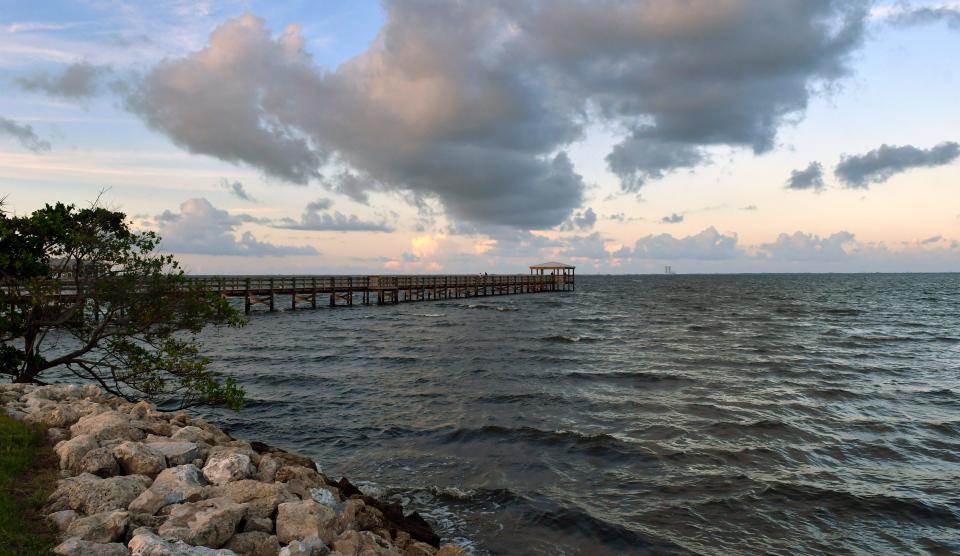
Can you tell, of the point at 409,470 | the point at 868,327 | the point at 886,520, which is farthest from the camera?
the point at 868,327

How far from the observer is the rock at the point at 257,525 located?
5.73 metres

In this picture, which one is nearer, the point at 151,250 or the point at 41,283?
the point at 41,283

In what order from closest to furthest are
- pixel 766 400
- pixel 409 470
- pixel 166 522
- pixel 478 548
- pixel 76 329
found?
pixel 166 522, pixel 478 548, pixel 409 470, pixel 76 329, pixel 766 400

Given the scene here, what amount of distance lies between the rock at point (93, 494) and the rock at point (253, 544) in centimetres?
132

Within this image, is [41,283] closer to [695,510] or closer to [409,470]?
[409,470]

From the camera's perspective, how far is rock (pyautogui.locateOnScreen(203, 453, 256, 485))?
6813 millimetres

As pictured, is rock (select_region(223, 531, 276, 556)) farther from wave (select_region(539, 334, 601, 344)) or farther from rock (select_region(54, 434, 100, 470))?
wave (select_region(539, 334, 601, 344))

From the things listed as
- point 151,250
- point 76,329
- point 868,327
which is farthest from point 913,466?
point 868,327

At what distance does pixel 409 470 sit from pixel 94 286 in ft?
25.3

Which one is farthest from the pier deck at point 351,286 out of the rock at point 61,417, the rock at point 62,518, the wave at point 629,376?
the wave at point 629,376

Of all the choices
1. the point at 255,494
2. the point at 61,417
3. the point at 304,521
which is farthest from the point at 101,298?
the point at 304,521

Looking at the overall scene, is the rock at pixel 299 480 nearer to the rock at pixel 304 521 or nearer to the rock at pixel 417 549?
the rock at pixel 304 521

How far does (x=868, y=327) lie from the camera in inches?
1512

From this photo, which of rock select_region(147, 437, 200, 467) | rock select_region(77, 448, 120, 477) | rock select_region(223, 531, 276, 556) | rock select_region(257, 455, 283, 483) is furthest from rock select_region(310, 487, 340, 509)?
rock select_region(77, 448, 120, 477)
